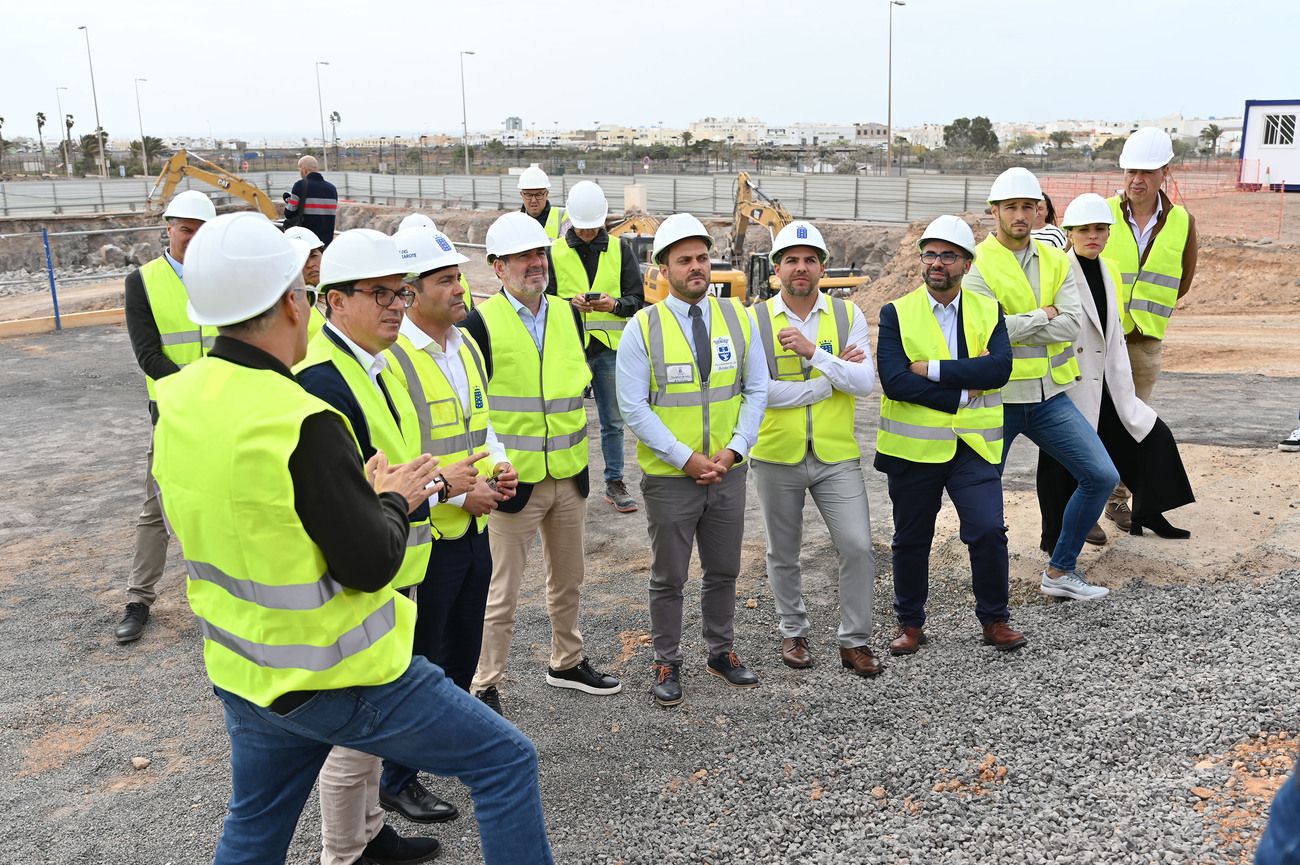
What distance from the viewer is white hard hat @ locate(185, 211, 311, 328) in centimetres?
268

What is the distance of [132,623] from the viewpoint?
6238mm

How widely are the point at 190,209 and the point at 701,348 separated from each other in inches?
120

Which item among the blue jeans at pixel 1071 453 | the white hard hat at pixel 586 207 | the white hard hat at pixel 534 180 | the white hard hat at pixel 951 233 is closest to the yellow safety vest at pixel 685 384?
the white hard hat at pixel 951 233

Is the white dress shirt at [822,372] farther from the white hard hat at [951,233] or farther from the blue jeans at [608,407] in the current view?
the blue jeans at [608,407]

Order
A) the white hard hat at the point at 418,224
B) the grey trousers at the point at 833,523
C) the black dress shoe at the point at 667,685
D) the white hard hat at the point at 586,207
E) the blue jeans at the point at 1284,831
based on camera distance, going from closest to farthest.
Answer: the blue jeans at the point at 1284,831
the white hard hat at the point at 418,224
the black dress shoe at the point at 667,685
the grey trousers at the point at 833,523
the white hard hat at the point at 586,207

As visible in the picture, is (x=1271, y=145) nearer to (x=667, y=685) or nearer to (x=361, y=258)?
(x=667, y=685)

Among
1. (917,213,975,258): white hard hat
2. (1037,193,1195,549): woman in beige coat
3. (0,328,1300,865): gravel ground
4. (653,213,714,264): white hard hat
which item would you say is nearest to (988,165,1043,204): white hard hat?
(1037,193,1195,549): woman in beige coat

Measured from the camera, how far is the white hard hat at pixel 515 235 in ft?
16.3

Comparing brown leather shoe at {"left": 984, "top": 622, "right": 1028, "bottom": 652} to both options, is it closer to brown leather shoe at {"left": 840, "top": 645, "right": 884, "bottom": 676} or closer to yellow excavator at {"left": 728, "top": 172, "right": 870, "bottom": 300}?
brown leather shoe at {"left": 840, "top": 645, "right": 884, "bottom": 676}

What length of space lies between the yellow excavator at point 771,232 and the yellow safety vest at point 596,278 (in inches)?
475

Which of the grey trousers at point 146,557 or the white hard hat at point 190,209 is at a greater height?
the white hard hat at point 190,209

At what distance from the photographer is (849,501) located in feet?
17.8

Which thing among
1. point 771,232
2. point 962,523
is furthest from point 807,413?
point 771,232

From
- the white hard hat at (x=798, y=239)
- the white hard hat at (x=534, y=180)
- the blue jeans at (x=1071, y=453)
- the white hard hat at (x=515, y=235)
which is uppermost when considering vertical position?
the white hard hat at (x=534, y=180)
